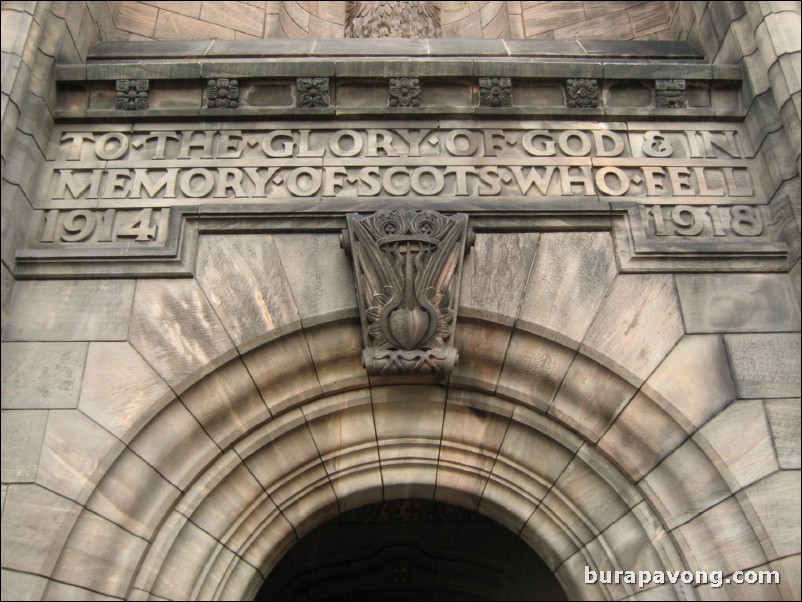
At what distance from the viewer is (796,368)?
4773 mm

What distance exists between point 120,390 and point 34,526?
0.87m

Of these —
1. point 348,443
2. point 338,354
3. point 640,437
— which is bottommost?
point 640,437

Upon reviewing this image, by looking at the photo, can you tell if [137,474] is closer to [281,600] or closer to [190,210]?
[190,210]

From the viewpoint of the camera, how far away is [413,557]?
804 centimetres

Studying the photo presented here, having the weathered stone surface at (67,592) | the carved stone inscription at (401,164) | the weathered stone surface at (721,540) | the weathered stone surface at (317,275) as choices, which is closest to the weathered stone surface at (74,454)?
the weathered stone surface at (67,592)

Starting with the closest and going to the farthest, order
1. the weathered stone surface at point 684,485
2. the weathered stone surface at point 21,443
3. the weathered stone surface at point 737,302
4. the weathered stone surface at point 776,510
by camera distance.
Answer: the weathered stone surface at point 776,510, the weathered stone surface at point 21,443, the weathered stone surface at point 684,485, the weathered stone surface at point 737,302

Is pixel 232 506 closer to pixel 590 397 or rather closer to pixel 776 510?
pixel 590 397

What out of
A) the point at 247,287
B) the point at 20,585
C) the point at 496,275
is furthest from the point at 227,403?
the point at 496,275

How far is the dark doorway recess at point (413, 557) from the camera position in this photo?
7.86 meters

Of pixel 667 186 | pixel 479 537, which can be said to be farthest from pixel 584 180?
pixel 479 537

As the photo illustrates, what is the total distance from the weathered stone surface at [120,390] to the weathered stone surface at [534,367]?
83.5 inches

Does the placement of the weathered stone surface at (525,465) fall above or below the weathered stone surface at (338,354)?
below

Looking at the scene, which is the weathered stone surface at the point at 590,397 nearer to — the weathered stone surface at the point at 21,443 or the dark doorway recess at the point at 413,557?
the weathered stone surface at the point at 21,443

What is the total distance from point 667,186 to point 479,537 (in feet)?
13.9
